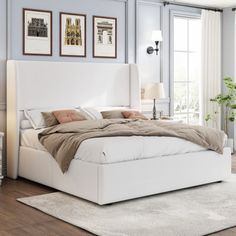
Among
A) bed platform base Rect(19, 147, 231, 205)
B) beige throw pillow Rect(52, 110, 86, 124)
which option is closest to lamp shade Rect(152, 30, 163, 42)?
beige throw pillow Rect(52, 110, 86, 124)

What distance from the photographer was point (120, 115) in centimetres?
591

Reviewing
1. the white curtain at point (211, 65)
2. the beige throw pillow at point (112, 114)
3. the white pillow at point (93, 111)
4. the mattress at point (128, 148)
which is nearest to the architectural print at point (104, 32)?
the white pillow at point (93, 111)

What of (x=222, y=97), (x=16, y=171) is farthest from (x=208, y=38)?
(x=16, y=171)

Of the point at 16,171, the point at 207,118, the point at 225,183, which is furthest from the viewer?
the point at 207,118

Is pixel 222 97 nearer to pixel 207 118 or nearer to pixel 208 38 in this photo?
pixel 207 118

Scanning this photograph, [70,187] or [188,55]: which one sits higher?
[188,55]

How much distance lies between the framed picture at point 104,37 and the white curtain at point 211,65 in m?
1.67

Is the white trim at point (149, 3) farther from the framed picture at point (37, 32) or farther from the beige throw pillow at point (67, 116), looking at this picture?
the beige throw pillow at point (67, 116)

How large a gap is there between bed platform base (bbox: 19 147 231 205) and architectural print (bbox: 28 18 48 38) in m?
1.38

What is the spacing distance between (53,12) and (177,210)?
302 cm

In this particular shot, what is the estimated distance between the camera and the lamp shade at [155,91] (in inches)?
256

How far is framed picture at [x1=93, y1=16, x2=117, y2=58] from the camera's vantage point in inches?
250

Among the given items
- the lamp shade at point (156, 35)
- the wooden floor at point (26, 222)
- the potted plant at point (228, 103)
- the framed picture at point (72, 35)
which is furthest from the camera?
the potted plant at point (228, 103)

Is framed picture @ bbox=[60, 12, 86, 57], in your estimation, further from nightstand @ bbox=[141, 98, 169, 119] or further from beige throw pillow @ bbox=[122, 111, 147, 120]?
nightstand @ bbox=[141, 98, 169, 119]
